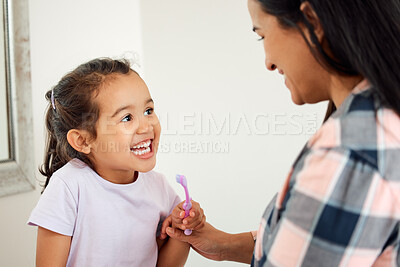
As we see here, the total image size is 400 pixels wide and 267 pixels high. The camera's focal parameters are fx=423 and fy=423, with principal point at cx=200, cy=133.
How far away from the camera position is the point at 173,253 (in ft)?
3.87

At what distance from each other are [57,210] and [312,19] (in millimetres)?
Result: 747

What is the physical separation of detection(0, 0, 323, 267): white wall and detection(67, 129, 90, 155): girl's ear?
53cm

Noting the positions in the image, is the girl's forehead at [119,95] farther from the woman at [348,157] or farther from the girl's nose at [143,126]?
the woman at [348,157]

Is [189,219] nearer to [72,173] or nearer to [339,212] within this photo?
[72,173]

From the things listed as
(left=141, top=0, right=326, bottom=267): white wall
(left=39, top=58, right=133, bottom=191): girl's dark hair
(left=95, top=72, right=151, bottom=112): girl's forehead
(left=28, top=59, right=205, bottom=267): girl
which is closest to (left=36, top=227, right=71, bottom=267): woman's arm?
(left=28, top=59, right=205, bottom=267): girl

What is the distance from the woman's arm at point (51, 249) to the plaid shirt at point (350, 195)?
65 centimetres

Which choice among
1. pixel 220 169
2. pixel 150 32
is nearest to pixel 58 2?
pixel 150 32

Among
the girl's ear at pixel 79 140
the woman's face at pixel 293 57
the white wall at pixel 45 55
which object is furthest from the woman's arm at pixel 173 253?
the woman's face at pixel 293 57

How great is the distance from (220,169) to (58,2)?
3.17 feet

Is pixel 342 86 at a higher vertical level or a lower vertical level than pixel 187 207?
higher

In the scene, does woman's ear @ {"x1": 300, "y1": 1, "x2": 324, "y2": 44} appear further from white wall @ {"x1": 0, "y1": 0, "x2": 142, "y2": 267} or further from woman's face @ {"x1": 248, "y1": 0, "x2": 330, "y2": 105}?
white wall @ {"x1": 0, "y1": 0, "x2": 142, "y2": 267}

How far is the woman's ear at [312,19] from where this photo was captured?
23.3 inches

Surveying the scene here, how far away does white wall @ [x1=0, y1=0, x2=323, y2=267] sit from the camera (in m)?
1.78

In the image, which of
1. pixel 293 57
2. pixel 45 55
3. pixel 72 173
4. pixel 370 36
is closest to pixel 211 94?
pixel 45 55
